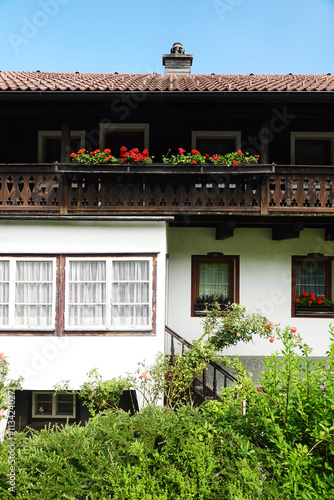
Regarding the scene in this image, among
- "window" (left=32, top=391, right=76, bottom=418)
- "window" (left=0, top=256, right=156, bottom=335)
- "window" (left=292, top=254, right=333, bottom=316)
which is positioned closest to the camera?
"window" (left=0, top=256, right=156, bottom=335)

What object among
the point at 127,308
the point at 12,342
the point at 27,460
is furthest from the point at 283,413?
the point at 12,342

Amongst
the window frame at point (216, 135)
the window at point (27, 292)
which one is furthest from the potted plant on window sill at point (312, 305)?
the window at point (27, 292)

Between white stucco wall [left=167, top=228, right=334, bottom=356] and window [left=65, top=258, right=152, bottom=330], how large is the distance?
6.12 ft

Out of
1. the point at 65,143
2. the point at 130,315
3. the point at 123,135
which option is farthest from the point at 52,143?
the point at 130,315

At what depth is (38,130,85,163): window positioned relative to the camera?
30.1 ft

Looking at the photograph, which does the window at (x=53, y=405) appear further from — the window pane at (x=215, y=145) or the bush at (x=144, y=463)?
the window pane at (x=215, y=145)

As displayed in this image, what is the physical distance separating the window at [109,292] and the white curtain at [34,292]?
1.39 feet

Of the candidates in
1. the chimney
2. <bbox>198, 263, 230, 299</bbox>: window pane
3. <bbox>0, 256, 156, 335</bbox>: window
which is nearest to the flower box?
<bbox>198, 263, 230, 299</bbox>: window pane

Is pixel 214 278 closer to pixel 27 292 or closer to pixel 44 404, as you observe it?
pixel 27 292

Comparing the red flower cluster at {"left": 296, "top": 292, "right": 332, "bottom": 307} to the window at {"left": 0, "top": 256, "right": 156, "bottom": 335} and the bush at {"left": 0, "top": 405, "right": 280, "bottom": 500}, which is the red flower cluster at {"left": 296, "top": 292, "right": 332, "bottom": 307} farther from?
the bush at {"left": 0, "top": 405, "right": 280, "bottom": 500}

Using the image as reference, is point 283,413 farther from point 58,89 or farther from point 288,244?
point 58,89

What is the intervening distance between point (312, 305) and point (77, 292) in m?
6.16

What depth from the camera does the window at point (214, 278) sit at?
8.98 meters

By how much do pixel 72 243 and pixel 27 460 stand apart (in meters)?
4.31
